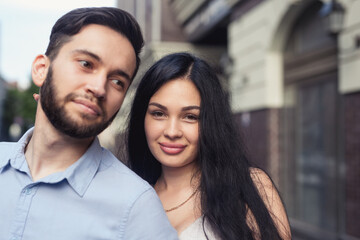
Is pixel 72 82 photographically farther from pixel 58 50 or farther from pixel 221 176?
pixel 221 176

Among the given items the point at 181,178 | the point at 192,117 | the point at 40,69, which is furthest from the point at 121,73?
the point at 181,178

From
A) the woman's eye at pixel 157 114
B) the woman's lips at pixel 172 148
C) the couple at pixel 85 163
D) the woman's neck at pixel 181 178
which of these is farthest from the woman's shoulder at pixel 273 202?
the woman's eye at pixel 157 114

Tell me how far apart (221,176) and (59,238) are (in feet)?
3.71

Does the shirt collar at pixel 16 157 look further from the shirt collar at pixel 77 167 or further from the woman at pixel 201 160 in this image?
the woman at pixel 201 160

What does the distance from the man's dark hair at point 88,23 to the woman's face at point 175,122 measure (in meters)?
0.60

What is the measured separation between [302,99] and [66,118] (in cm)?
640

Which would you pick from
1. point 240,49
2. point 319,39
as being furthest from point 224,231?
point 240,49

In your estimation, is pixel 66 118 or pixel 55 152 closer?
pixel 66 118

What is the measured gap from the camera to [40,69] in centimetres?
188

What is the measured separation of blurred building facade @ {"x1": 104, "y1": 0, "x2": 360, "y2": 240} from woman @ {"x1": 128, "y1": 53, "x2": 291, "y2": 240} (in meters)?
2.48

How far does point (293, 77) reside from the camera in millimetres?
7934

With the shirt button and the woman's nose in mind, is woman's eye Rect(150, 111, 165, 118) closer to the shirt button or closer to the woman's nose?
the woman's nose

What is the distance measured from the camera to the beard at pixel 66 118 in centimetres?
170

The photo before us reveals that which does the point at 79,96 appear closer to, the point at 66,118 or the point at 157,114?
the point at 66,118
